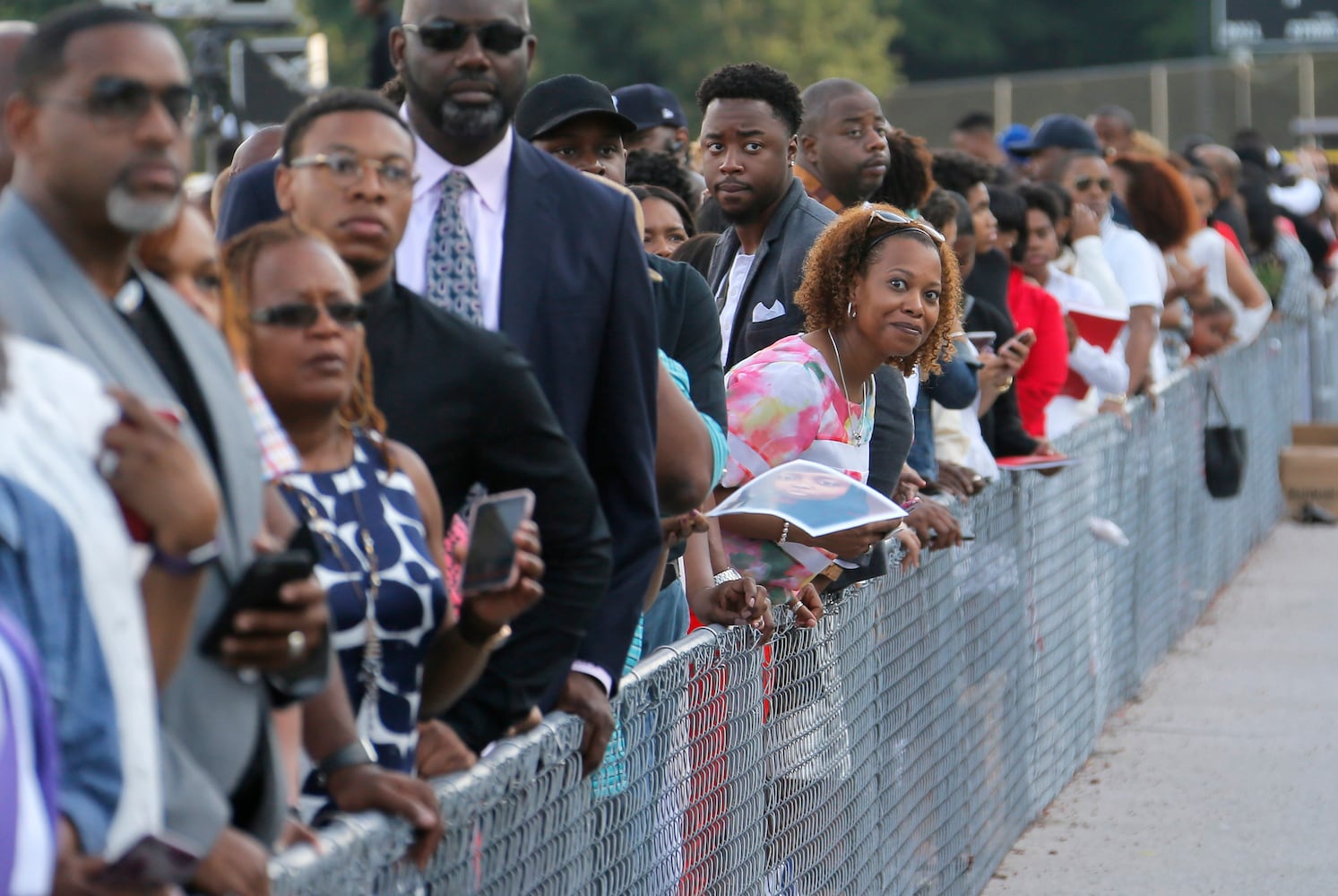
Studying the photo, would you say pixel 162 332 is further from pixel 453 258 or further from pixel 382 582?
pixel 453 258

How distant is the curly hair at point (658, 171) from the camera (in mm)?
6434

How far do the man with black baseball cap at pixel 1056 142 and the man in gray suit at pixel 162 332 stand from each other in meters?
8.41

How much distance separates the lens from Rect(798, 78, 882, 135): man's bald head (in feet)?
20.2

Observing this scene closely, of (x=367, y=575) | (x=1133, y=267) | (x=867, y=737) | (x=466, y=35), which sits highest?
(x=466, y=35)

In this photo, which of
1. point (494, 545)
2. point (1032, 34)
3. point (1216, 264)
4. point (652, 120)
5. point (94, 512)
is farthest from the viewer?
point (1032, 34)

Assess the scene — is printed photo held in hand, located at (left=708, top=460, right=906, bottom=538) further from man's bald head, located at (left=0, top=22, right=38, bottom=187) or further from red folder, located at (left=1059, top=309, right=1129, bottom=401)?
red folder, located at (left=1059, top=309, right=1129, bottom=401)

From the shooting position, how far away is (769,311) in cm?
545

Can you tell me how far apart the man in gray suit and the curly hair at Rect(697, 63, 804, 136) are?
11.7 ft

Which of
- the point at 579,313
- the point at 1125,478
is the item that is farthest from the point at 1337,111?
the point at 579,313

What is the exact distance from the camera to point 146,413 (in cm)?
Result: 193

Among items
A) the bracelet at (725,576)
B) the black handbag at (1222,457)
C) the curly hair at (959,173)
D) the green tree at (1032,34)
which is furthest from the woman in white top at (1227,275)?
the green tree at (1032,34)

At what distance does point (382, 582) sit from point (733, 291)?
9.94ft

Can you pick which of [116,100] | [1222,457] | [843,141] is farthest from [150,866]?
[1222,457]

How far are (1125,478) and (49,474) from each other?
702cm
